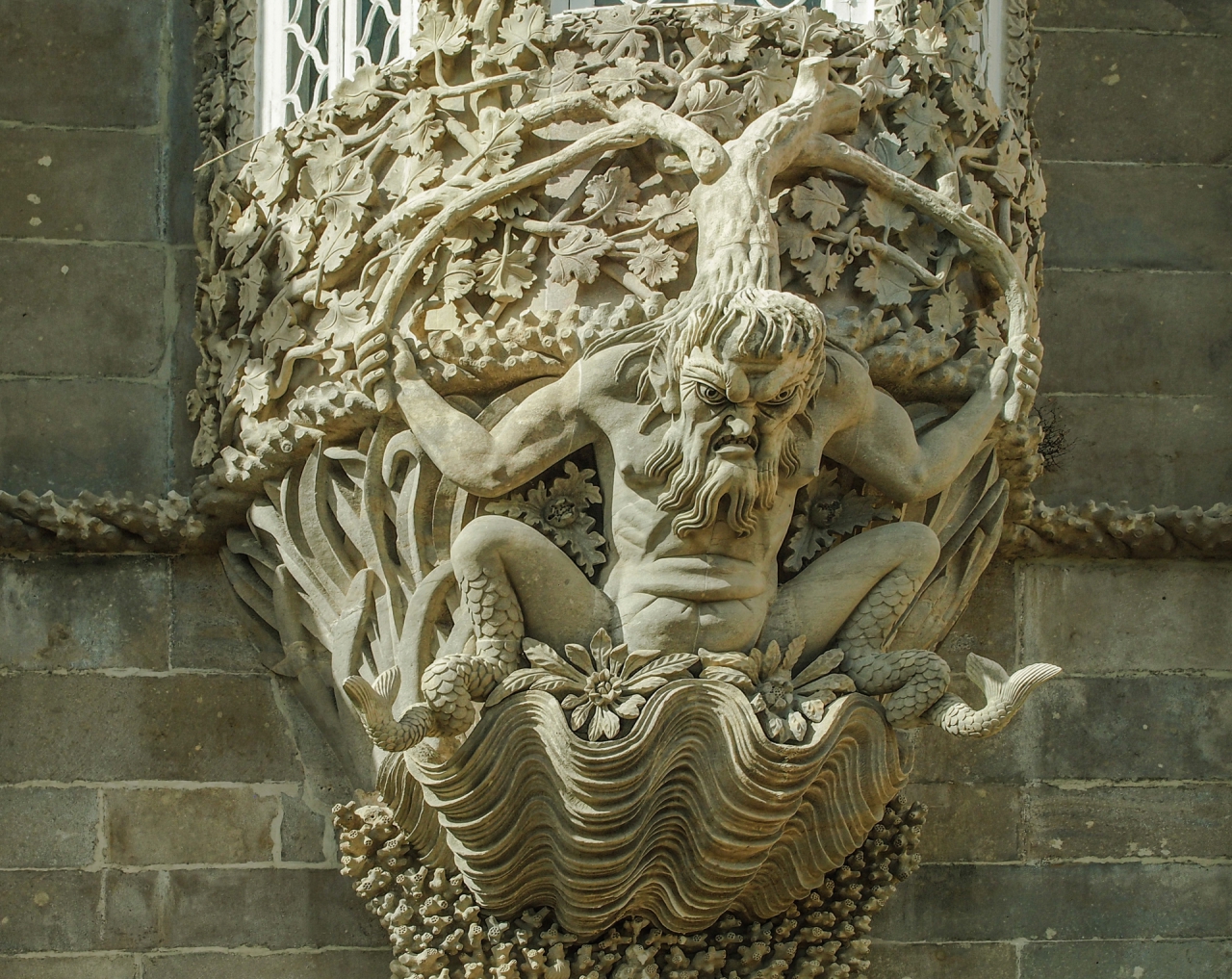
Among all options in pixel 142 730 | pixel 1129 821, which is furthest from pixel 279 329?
pixel 1129 821

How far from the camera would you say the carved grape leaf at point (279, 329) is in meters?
6.89

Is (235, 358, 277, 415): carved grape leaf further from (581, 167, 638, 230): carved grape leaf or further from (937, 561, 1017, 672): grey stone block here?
(937, 561, 1017, 672): grey stone block

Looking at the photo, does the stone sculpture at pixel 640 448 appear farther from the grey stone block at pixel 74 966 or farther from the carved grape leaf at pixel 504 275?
the grey stone block at pixel 74 966

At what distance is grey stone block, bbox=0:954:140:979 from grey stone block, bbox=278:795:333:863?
21.9 inches

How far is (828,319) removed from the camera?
258 inches

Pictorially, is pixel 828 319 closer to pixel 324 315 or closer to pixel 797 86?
pixel 797 86

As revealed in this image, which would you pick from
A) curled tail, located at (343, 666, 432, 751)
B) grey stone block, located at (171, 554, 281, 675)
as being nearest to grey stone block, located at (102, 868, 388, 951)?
grey stone block, located at (171, 554, 281, 675)

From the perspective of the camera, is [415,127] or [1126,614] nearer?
[415,127]

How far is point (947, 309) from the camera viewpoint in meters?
6.74

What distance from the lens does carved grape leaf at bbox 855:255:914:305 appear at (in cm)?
664

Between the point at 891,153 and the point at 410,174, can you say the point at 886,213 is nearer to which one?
the point at 891,153

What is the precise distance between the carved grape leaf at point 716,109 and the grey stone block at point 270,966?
8.56 feet

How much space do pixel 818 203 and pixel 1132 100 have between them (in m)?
1.93

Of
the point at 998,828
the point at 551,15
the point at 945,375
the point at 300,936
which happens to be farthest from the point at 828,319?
the point at 300,936
